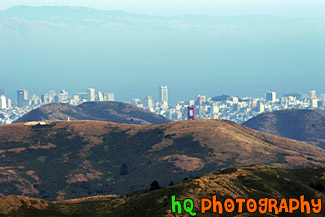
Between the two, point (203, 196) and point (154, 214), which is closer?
point (154, 214)

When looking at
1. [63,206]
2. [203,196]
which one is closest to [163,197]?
[203,196]

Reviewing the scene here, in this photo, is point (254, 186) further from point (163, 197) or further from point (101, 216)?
point (101, 216)

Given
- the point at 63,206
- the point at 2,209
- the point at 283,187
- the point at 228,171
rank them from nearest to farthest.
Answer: the point at 2,209, the point at 63,206, the point at 283,187, the point at 228,171

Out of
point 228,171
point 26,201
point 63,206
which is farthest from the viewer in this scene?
point 228,171

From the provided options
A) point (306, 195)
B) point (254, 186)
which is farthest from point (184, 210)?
point (306, 195)

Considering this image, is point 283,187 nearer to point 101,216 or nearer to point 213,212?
point 213,212

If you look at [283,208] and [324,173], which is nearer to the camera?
[283,208]
